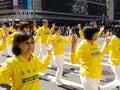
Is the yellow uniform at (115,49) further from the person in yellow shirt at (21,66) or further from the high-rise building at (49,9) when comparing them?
the high-rise building at (49,9)

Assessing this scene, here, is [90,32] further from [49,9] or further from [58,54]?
[49,9]

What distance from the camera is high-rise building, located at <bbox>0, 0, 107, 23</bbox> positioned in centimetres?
12106

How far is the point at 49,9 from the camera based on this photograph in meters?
127

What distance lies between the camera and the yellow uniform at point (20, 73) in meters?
3.63

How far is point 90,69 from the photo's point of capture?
5570 millimetres

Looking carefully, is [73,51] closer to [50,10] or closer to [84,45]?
[84,45]

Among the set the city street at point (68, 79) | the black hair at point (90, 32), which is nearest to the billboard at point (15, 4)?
the city street at point (68, 79)

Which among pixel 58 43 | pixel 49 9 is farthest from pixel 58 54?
pixel 49 9

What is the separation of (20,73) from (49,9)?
125m

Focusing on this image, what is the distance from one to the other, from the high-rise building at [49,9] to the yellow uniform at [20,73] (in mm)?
107475

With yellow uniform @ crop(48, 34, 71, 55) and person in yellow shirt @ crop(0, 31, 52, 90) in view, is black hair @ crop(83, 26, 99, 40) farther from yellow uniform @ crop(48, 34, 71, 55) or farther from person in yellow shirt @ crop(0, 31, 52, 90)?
yellow uniform @ crop(48, 34, 71, 55)

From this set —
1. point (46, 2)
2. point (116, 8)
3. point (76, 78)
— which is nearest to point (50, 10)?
point (46, 2)

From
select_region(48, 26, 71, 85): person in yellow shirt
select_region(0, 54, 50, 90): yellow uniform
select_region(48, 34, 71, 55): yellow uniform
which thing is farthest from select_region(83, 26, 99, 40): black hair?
select_region(48, 34, 71, 55): yellow uniform

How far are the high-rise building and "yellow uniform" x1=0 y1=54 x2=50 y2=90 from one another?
10747cm
